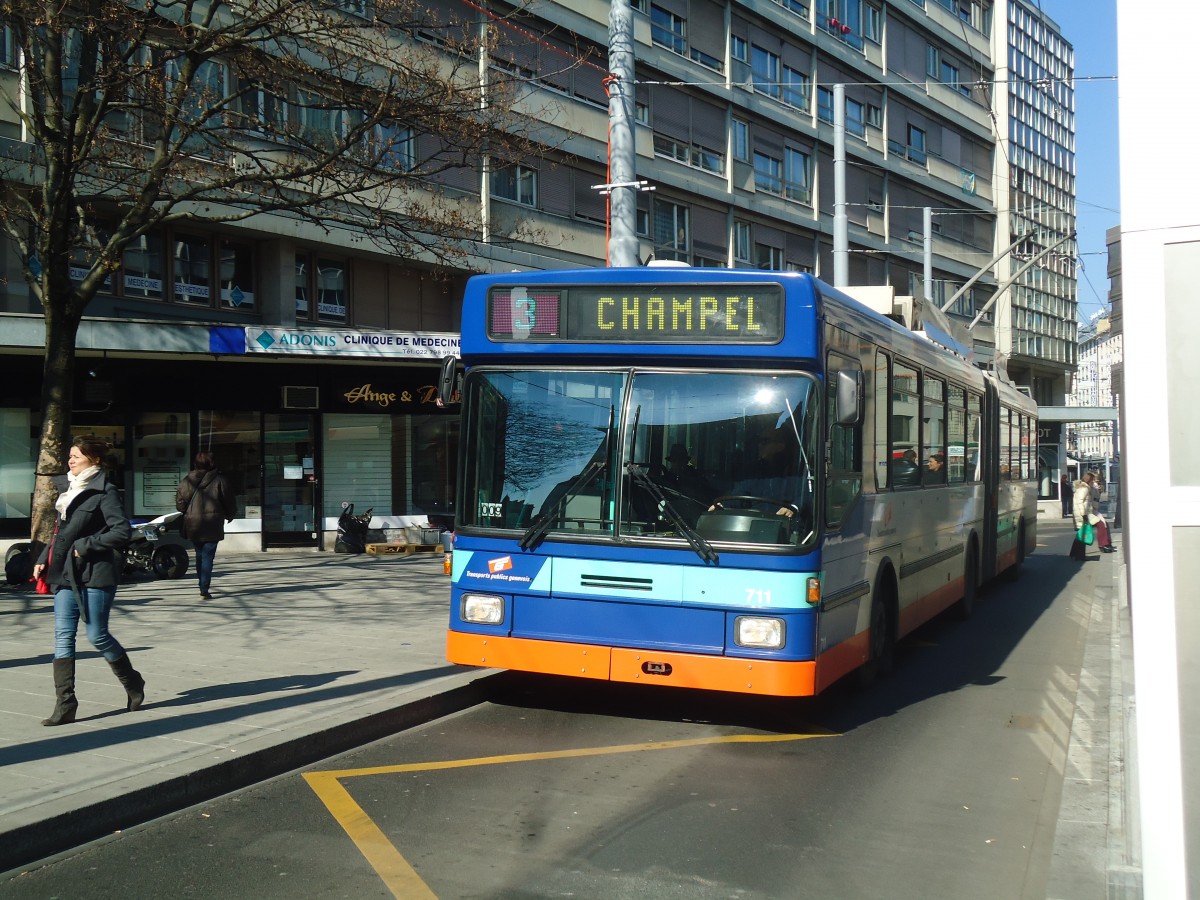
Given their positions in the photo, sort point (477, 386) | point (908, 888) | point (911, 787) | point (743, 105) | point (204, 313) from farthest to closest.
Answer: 1. point (743, 105)
2. point (204, 313)
3. point (477, 386)
4. point (911, 787)
5. point (908, 888)

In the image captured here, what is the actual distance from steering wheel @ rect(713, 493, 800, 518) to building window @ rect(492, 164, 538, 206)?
64.8 feet

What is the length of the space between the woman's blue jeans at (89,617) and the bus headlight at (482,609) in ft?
6.82

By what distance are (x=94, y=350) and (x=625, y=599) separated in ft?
46.2

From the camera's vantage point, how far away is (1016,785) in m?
6.62

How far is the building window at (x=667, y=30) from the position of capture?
31.8 meters

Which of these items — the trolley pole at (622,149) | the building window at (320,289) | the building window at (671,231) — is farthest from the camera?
the building window at (671,231)

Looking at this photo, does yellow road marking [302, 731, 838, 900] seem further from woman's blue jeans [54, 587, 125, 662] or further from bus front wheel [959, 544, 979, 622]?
bus front wheel [959, 544, 979, 622]

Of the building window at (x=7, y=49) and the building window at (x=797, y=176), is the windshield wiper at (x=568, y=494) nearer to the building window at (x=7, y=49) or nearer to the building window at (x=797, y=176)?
the building window at (x=7, y=49)

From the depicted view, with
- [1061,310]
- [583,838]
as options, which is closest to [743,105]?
[583,838]

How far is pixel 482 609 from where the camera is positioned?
7.83 metres

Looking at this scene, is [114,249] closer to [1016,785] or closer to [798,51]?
[1016,785]

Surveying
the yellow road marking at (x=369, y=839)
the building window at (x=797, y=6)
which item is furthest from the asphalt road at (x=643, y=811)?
the building window at (x=797, y=6)

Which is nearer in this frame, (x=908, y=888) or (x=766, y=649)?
(x=908, y=888)

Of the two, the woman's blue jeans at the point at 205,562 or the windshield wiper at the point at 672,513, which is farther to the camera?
the woman's blue jeans at the point at 205,562
